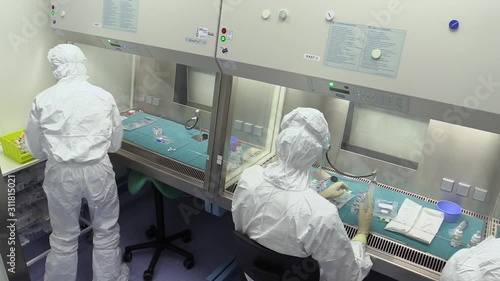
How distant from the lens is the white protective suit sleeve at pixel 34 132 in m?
1.88

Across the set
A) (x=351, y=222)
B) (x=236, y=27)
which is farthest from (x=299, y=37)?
(x=351, y=222)

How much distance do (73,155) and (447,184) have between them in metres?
1.95

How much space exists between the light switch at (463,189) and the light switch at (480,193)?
4cm

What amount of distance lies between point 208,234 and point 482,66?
219cm

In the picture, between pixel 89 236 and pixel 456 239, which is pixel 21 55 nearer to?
pixel 89 236

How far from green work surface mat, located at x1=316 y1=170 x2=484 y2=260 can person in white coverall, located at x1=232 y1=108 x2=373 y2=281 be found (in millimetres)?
368

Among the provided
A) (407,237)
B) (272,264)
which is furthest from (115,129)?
(407,237)

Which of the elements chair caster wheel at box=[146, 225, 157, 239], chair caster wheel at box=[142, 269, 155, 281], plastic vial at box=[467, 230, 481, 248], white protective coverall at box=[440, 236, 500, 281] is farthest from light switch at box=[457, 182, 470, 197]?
chair caster wheel at box=[146, 225, 157, 239]

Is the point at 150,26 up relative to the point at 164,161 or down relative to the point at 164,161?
up

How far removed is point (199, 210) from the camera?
3107 mm

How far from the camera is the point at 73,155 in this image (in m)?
1.84

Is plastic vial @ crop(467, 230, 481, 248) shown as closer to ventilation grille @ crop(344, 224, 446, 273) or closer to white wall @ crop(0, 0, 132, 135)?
ventilation grille @ crop(344, 224, 446, 273)

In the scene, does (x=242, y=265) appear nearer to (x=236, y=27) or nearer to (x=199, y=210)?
(x=236, y=27)

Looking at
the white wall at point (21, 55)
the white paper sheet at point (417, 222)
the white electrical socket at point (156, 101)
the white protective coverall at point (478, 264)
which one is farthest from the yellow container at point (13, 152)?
the white protective coverall at point (478, 264)
